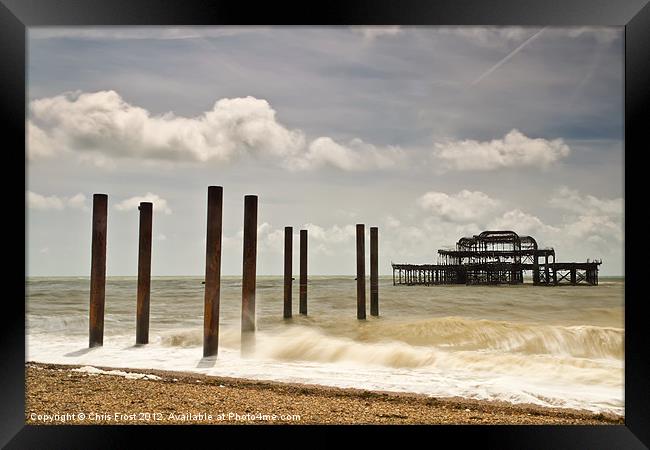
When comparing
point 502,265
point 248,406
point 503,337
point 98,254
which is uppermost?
point 98,254

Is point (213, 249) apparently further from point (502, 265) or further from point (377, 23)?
point (502, 265)

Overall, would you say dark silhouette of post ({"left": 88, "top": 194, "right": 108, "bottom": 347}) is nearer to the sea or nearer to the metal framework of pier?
the sea

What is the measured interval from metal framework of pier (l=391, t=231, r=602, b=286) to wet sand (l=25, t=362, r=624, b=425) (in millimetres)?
11628

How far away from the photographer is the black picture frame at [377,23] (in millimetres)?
3023

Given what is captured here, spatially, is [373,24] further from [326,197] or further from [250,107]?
[326,197]

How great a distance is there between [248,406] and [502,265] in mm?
14751

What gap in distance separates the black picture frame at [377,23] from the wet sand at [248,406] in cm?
40

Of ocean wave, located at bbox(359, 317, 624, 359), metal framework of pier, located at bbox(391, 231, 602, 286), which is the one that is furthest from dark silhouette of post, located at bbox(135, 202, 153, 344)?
metal framework of pier, located at bbox(391, 231, 602, 286)

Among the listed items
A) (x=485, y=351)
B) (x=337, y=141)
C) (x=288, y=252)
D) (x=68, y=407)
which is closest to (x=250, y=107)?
(x=337, y=141)

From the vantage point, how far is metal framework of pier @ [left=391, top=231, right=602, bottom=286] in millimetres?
15883

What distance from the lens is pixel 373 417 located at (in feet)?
11.6

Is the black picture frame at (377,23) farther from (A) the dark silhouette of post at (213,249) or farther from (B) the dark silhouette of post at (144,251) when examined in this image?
(B) the dark silhouette of post at (144,251)

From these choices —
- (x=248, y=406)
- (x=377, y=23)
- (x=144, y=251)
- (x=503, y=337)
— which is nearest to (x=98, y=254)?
(x=144, y=251)

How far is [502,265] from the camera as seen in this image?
1723 centimetres
